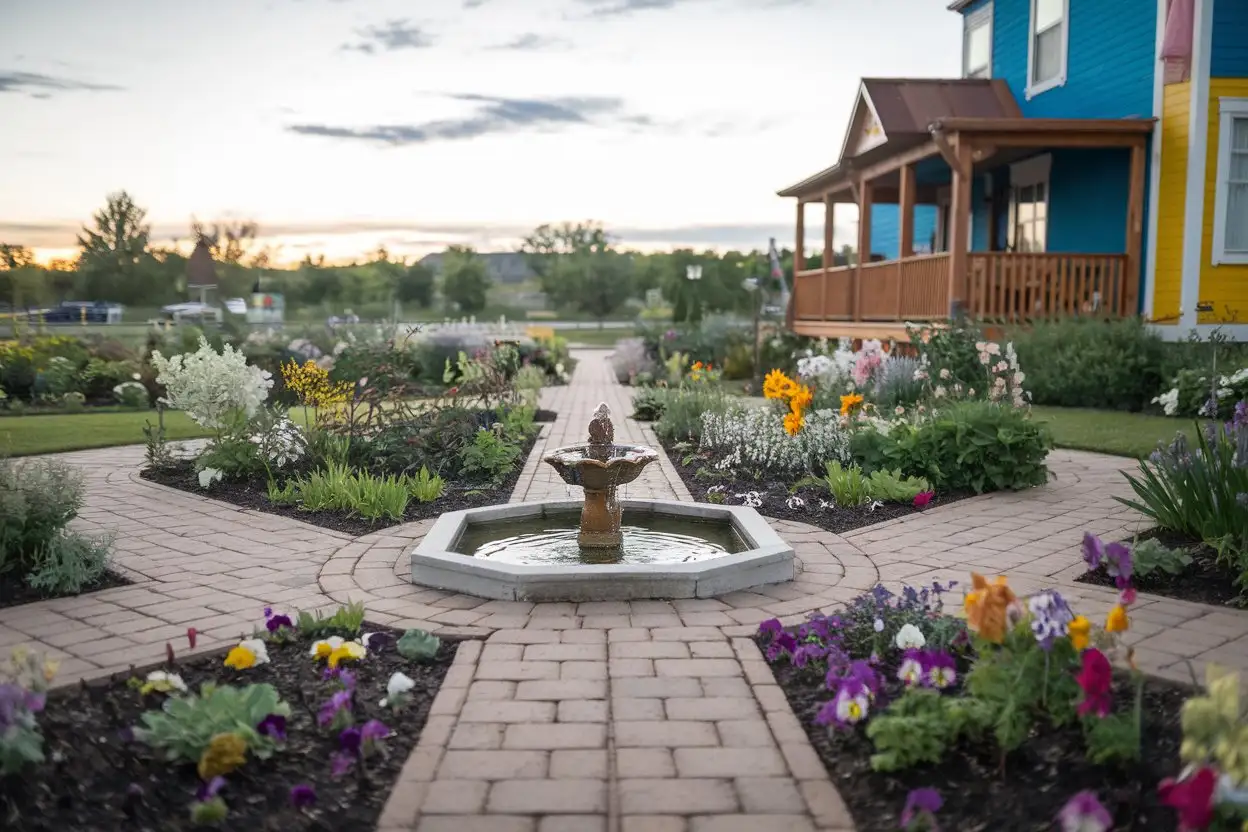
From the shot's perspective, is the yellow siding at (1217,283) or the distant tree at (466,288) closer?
the yellow siding at (1217,283)

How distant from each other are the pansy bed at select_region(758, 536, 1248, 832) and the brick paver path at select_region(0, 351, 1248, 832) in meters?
0.21

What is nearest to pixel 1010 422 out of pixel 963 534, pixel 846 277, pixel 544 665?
pixel 963 534

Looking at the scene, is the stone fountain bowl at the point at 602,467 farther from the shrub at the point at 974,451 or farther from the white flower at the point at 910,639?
the shrub at the point at 974,451

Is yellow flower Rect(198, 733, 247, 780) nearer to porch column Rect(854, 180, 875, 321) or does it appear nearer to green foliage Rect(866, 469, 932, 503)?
green foliage Rect(866, 469, 932, 503)

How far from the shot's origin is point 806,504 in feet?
22.5

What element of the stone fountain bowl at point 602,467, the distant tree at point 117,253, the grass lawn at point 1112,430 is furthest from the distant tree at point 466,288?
the stone fountain bowl at point 602,467

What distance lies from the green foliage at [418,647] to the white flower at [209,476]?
4201 millimetres

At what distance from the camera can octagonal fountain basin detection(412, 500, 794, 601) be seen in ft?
15.2

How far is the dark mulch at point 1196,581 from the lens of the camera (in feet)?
15.1

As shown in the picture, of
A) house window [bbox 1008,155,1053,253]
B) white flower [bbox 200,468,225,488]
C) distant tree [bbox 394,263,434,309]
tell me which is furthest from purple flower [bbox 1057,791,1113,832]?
distant tree [bbox 394,263,434,309]

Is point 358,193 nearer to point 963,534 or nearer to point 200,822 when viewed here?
point 963,534

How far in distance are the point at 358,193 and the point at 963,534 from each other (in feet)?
60.1

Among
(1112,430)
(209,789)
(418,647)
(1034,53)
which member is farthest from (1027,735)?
(1034,53)

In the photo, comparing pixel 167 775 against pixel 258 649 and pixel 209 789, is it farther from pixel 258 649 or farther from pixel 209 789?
pixel 258 649
